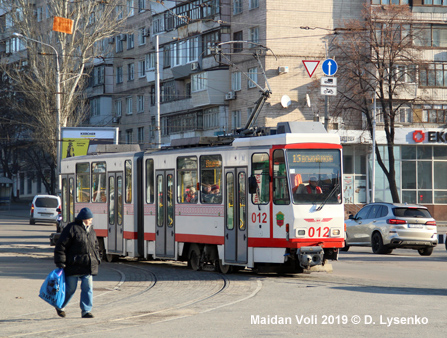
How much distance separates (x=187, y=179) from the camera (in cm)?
1791

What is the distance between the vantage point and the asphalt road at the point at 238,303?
31.0 ft

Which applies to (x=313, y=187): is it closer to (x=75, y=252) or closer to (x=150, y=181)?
(x=150, y=181)

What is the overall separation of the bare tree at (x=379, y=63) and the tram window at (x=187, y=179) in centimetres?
2445

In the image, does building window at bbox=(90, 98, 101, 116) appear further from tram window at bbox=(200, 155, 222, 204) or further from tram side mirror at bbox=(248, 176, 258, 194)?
tram side mirror at bbox=(248, 176, 258, 194)

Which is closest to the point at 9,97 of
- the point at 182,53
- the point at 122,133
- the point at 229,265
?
the point at 122,133

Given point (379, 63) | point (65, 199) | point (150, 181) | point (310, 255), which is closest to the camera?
point (310, 255)

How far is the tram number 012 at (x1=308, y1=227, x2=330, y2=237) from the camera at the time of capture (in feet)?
51.0

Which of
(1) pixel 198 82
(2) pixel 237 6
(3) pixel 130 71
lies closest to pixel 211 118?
(1) pixel 198 82

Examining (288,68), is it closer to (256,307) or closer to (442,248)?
(442,248)

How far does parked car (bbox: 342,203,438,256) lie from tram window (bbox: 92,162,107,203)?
8.24 m

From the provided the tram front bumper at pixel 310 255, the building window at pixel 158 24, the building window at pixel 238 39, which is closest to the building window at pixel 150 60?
the building window at pixel 158 24

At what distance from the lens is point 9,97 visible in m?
66.1

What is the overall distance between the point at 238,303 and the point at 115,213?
931 cm

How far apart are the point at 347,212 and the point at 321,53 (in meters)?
9.66
